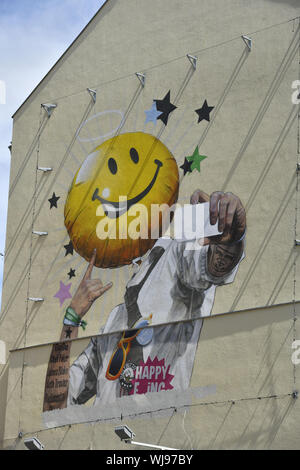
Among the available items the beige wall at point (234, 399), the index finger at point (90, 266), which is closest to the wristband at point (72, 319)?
the index finger at point (90, 266)

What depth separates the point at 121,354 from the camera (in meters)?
24.6

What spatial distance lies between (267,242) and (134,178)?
14.0ft

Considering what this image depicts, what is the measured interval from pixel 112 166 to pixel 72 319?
3793 mm

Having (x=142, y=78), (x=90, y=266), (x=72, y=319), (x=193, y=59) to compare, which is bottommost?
(x=72, y=319)

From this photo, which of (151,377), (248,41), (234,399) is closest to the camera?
(234,399)

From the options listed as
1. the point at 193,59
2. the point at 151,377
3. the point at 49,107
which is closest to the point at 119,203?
the point at 193,59

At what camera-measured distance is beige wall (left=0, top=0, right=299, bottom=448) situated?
22.2 meters

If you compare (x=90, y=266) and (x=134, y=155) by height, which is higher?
(x=134, y=155)

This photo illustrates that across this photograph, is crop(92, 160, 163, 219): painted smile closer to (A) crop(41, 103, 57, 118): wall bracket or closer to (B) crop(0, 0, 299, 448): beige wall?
(B) crop(0, 0, 299, 448): beige wall

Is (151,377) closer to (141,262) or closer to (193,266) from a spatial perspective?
(193,266)

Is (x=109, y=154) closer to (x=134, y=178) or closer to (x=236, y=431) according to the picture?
(x=134, y=178)

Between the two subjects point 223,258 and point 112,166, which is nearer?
point 223,258

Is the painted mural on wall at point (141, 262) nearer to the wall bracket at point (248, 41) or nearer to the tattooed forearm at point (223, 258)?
the tattooed forearm at point (223, 258)

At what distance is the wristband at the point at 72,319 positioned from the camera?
2584cm
